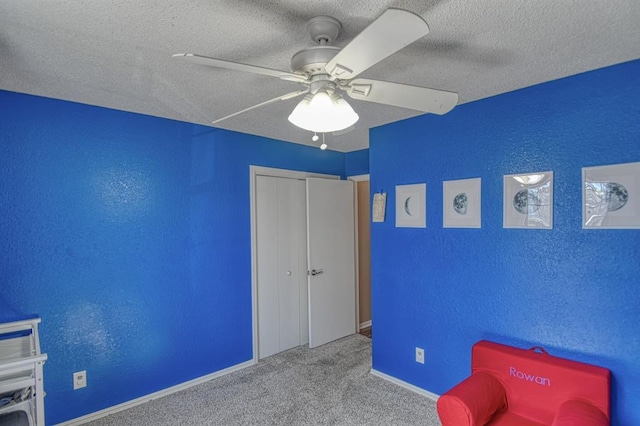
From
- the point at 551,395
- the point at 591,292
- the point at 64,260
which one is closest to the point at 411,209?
the point at 591,292

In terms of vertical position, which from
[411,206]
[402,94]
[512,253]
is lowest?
[512,253]

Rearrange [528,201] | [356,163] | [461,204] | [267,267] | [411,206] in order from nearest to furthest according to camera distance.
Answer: [528,201] → [461,204] → [411,206] → [267,267] → [356,163]

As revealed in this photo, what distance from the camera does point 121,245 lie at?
266 centimetres

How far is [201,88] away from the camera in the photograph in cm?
223

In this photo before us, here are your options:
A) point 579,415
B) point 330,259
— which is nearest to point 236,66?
point 579,415

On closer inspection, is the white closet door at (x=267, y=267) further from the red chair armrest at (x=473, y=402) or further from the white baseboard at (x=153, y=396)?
the red chair armrest at (x=473, y=402)

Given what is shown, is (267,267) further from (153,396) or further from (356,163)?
(356,163)

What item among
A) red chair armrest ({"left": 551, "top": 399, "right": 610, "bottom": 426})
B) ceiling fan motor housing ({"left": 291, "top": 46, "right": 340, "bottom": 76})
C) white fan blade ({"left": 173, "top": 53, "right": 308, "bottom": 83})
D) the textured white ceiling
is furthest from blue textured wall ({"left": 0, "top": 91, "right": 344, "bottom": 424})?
red chair armrest ({"left": 551, "top": 399, "right": 610, "bottom": 426})

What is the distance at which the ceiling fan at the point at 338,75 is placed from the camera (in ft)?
3.54

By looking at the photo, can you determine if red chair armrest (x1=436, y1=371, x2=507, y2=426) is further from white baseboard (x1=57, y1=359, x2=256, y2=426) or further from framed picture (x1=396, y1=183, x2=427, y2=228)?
white baseboard (x1=57, y1=359, x2=256, y2=426)

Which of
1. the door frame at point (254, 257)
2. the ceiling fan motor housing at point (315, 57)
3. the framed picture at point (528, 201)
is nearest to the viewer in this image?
the ceiling fan motor housing at point (315, 57)

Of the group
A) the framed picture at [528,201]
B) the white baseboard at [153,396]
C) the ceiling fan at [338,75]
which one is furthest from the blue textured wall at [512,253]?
the white baseboard at [153,396]

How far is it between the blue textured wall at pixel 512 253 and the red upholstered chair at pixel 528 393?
9.8 inches

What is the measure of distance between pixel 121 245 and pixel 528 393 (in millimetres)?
2947
